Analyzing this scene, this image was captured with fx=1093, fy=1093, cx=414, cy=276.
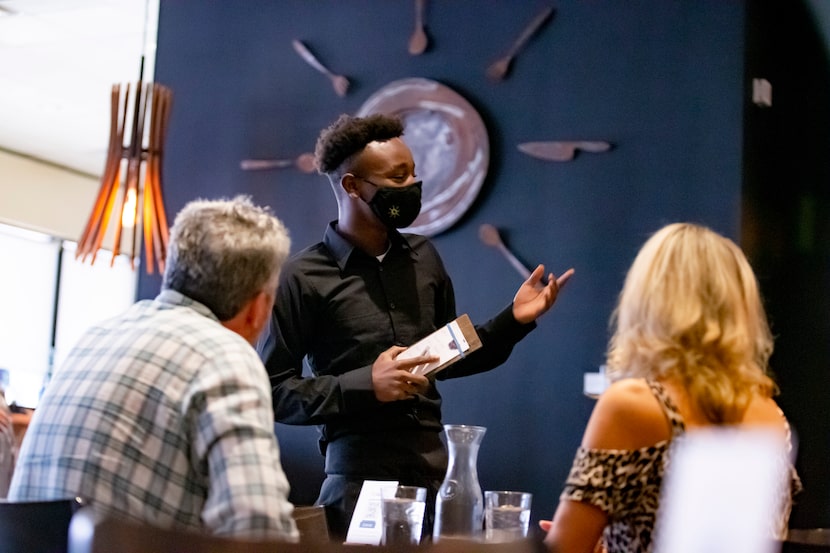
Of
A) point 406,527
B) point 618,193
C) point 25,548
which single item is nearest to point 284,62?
point 618,193

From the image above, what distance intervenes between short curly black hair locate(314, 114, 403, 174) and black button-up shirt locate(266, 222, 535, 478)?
7.5 inches

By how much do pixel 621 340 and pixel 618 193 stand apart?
1568 mm

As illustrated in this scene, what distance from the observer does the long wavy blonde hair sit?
168 cm

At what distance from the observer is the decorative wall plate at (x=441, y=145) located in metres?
3.49

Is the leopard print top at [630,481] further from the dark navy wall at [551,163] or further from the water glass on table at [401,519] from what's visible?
the dark navy wall at [551,163]

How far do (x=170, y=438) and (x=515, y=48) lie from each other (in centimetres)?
222

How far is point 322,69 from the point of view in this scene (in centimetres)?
384

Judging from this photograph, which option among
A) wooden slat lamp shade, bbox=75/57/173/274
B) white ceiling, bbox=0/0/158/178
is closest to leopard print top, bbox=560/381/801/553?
wooden slat lamp shade, bbox=75/57/173/274

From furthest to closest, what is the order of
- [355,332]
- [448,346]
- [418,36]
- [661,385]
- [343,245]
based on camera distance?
[418,36] < [343,245] < [355,332] < [448,346] < [661,385]

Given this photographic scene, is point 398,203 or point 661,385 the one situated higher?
point 398,203

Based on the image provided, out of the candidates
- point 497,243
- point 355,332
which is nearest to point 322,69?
point 497,243

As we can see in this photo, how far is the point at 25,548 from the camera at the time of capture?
1574mm

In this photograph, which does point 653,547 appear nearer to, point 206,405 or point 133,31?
point 206,405

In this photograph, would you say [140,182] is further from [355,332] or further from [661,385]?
[661,385]
